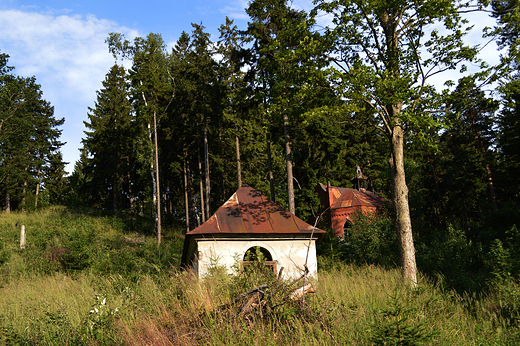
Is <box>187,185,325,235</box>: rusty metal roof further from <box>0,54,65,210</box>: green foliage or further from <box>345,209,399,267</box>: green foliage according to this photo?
<box>0,54,65,210</box>: green foliage

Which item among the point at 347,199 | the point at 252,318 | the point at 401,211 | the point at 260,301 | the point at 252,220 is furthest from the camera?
the point at 347,199

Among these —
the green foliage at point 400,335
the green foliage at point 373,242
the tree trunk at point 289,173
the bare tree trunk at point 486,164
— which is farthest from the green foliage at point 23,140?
the bare tree trunk at point 486,164

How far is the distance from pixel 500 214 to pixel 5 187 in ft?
149

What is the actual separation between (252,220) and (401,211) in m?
4.80

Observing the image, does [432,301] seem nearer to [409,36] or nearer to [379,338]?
[379,338]

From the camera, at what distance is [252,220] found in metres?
12.3

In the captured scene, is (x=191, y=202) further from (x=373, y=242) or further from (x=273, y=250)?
(x=273, y=250)

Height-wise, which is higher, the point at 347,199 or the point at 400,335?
the point at 347,199

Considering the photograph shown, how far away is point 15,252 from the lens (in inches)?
770

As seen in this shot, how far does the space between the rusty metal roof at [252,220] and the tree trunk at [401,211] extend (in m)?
2.52

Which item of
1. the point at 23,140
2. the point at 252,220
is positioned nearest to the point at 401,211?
the point at 252,220

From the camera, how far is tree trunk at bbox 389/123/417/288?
9695mm

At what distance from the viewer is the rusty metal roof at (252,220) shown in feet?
38.6

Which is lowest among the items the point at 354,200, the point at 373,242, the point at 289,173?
the point at 373,242
